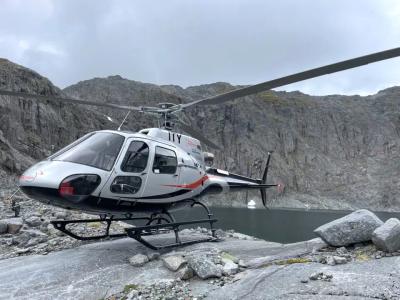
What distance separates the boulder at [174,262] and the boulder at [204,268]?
0.34m

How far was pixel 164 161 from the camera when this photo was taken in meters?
9.48

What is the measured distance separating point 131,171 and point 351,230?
4.35 meters

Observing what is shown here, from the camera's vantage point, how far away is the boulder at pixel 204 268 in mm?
6652

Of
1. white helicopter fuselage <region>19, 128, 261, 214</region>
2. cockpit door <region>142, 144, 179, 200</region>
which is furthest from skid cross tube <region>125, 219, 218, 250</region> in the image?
cockpit door <region>142, 144, 179, 200</region>

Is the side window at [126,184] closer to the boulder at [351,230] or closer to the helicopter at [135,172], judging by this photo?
the helicopter at [135,172]

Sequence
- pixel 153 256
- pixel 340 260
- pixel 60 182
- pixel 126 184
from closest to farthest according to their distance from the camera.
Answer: pixel 340 260 → pixel 60 182 → pixel 153 256 → pixel 126 184

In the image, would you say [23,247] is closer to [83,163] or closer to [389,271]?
[83,163]

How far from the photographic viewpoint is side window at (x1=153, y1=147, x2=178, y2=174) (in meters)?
9.26

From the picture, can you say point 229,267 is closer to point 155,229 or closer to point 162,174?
point 155,229

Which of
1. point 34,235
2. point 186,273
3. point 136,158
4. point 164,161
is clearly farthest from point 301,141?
point 186,273

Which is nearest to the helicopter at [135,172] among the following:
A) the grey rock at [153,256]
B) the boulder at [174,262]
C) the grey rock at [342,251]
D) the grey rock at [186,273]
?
the grey rock at [153,256]

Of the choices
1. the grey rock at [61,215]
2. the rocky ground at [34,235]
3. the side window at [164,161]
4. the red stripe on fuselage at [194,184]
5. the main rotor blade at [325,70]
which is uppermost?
the main rotor blade at [325,70]

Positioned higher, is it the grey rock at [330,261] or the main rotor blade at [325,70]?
the main rotor blade at [325,70]

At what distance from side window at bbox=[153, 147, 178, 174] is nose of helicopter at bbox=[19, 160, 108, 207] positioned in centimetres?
159
